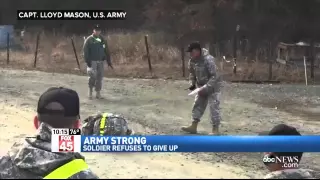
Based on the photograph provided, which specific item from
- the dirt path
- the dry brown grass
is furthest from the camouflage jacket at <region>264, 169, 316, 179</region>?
the dry brown grass

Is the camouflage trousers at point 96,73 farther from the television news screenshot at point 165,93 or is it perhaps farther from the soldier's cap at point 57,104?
the soldier's cap at point 57,104

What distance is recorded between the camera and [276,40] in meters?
24.9

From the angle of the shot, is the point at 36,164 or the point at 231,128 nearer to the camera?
the point at 36,164

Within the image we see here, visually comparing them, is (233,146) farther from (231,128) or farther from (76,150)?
(231,128)

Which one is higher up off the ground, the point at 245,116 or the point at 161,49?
the point at 161,49

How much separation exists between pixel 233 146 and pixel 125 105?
369 inches

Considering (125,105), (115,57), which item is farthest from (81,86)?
(115,57)

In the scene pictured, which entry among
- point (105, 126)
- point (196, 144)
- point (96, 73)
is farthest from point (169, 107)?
point (196, 144)

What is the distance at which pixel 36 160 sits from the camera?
2074mm

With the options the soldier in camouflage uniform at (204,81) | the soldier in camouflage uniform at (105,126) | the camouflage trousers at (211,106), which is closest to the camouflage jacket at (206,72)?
the soldier in camouflage uniform at (204,81)

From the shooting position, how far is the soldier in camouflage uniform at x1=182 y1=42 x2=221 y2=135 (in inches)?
328

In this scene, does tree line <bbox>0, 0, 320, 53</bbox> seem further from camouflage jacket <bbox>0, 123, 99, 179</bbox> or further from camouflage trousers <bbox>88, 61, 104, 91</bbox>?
camouflage jacket <bbox>0, 123, 99, 179</bbox>

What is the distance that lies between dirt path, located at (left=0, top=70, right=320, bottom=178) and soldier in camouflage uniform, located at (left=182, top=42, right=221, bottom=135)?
20.0 inches

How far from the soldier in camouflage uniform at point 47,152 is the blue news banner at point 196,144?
5.2 inches
